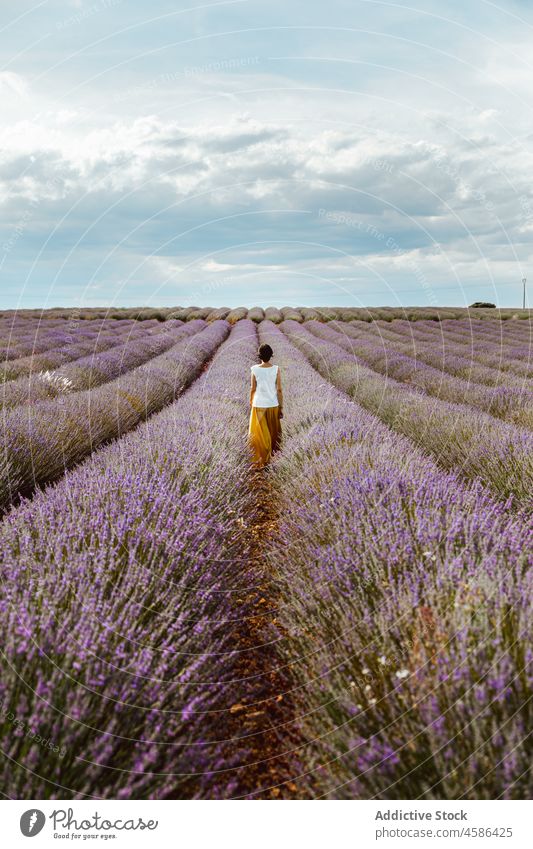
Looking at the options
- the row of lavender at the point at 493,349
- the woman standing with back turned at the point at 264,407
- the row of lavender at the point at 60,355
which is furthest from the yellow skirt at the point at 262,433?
the row of lavender at the point at 493,349

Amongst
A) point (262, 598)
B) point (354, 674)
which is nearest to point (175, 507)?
point (262, 598)

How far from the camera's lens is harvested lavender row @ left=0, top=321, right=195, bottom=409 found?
7.28m

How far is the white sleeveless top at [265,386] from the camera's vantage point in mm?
5809

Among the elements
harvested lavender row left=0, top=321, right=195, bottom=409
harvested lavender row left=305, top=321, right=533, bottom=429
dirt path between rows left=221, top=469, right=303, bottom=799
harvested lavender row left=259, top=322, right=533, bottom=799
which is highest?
harvested lavender row left=0, top=321, right=195, bottom=409

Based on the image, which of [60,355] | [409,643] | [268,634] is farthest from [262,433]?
[60,355]

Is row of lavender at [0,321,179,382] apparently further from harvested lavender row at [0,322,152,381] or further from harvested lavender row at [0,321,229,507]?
harvested lavender row at [0,321,229,507]

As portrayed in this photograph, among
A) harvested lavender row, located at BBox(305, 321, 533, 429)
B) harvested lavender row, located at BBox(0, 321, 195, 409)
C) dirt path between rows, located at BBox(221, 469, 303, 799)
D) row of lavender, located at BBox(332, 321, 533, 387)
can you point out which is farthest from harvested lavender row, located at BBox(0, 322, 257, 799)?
row of lavender, located at BBox(332, 321, 533, 387)

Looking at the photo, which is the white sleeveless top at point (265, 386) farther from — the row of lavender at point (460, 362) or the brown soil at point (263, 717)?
the row of lavender at point (460, 362)

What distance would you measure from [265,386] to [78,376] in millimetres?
4824

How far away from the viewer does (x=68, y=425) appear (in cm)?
570

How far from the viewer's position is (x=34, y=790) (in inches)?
56.3

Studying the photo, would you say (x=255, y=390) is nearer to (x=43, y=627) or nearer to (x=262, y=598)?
(x=262, y=598)

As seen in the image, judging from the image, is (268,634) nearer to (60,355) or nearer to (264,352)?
(264,352)

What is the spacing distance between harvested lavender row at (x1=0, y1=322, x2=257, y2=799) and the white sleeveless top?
289cm
